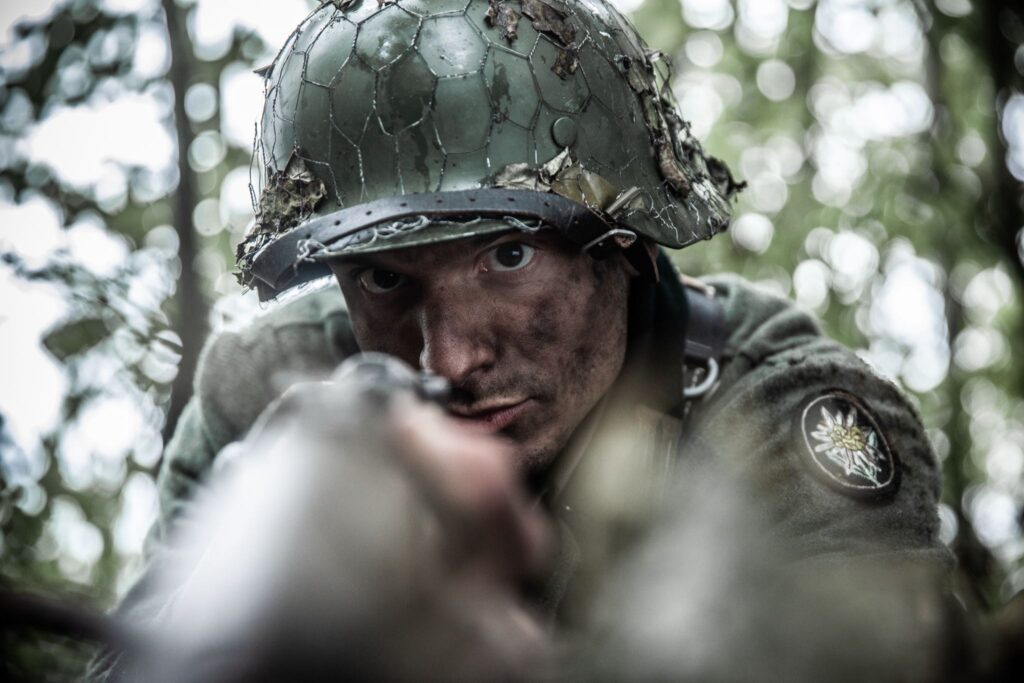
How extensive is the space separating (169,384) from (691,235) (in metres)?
1.64

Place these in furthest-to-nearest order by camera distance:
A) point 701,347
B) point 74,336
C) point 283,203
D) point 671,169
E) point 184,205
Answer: point 184,205
point 74,336
point 701,347
point 671,169
point 283,203

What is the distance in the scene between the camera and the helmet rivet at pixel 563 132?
197 cm

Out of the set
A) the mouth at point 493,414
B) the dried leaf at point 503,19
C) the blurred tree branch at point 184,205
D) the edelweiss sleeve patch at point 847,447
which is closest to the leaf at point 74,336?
the blurred tree branch at point 184,205

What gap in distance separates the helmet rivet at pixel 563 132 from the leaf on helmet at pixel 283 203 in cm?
49

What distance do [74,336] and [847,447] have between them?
198cm

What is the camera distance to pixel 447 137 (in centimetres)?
193

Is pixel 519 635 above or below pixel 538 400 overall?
above

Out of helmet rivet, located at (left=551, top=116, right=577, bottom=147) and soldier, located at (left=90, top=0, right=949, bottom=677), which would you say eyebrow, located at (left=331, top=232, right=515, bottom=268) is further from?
helmet rivet, located at (left=551, top=116, right=577, bottom=147)

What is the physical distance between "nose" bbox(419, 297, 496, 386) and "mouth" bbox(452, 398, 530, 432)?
70 millimetres

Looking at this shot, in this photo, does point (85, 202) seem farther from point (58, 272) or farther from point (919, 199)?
point (919, 199)

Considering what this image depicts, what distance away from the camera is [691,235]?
2.16 m

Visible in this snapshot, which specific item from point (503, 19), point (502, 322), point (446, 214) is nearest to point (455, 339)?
point (502, 322)

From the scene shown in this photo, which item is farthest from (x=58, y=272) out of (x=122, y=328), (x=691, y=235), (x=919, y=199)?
(x=919, y=199)

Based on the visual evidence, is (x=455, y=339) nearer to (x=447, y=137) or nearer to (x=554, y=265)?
(x=554, y=265)
